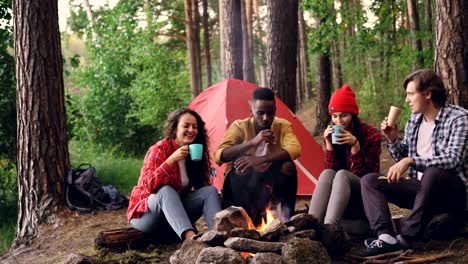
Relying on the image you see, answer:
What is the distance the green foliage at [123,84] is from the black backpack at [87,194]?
7.31 m

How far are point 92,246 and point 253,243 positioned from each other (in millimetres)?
2286

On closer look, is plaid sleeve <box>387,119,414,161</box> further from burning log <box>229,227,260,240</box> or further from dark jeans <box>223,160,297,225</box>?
burning log <box>229,227,260,240</box>

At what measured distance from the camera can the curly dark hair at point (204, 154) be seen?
4645 millimetres

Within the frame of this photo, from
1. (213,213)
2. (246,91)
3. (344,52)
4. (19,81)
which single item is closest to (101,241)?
(213,213)

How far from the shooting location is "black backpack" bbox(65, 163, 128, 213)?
6496mm

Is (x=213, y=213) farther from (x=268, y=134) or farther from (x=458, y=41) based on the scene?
(x=458, y=41)

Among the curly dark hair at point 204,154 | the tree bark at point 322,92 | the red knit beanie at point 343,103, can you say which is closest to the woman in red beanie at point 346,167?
the red knit beanie at point 343,103

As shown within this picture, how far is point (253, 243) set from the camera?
366 centimetres

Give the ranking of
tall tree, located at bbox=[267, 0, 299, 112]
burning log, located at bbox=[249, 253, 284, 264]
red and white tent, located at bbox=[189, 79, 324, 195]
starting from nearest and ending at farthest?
burning log, located at bbox=[249, 253, 284, 264]
red and white tent, located at bbox=[189, 79, 324, 195]
tall tree, located at bbox=[267, 0, 299, 112]

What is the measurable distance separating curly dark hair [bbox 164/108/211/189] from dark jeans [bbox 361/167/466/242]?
1293mm

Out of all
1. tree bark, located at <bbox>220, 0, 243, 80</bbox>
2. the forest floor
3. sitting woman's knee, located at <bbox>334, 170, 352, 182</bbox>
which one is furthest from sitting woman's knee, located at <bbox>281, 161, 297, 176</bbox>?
tree bark, located at <bbox>220, 0, 243, 80</bbox>

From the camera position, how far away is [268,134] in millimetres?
4457

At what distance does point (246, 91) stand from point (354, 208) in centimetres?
322

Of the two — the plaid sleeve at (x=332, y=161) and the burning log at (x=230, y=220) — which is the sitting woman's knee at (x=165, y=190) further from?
the plaid sleeve at (x=332, y=161)
